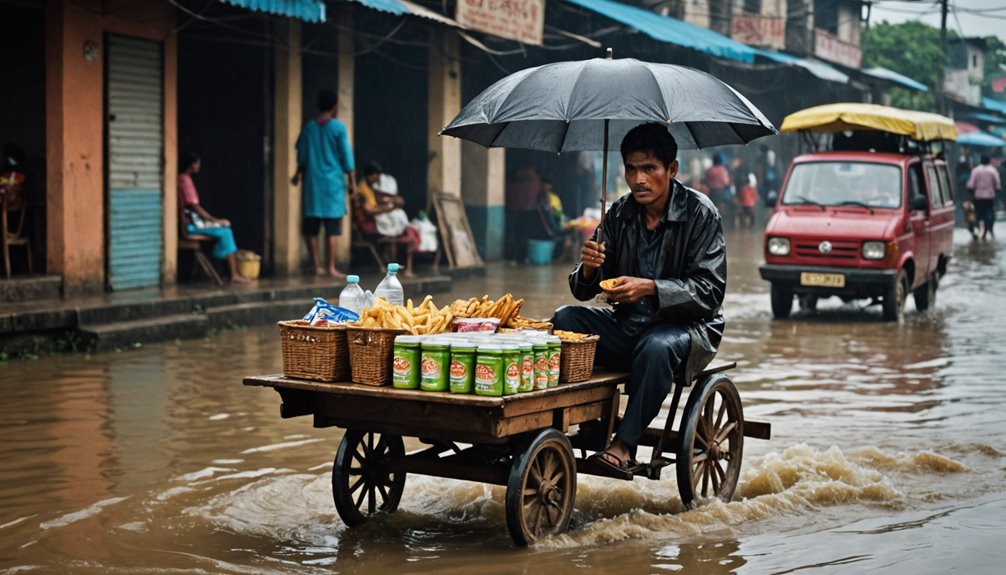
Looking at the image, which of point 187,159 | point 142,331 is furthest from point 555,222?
point 142,331

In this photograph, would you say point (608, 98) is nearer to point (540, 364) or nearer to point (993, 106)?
point (540, 364)

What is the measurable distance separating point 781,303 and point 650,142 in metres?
9.16

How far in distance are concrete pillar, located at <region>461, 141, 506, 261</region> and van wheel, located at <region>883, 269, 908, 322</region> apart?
752 centimetres

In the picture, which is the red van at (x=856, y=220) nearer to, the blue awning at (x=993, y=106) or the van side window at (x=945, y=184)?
the van side window at (x=945, y=184)

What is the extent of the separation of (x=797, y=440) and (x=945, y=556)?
8.58ft

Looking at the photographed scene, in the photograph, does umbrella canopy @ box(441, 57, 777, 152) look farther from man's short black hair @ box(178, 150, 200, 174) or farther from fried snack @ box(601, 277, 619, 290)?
man's short black hair @ box(178, 150, 200, 174)

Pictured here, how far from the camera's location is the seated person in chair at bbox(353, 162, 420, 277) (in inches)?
649

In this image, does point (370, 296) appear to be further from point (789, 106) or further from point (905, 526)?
point (789, 106)

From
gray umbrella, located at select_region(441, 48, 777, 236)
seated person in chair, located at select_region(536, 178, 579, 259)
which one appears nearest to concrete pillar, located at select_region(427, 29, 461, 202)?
seated person in chair, located at select_region(536, 178, 579, 259)

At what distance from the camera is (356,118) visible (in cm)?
1906

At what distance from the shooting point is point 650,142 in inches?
236

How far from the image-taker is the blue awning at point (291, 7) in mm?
12477

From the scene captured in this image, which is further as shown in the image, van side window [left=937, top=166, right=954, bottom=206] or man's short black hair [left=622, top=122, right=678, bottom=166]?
van side window [left=937, top=166, right=954, bottom=206]

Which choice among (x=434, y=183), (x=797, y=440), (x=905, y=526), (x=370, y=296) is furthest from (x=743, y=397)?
(x=434, y=183)
